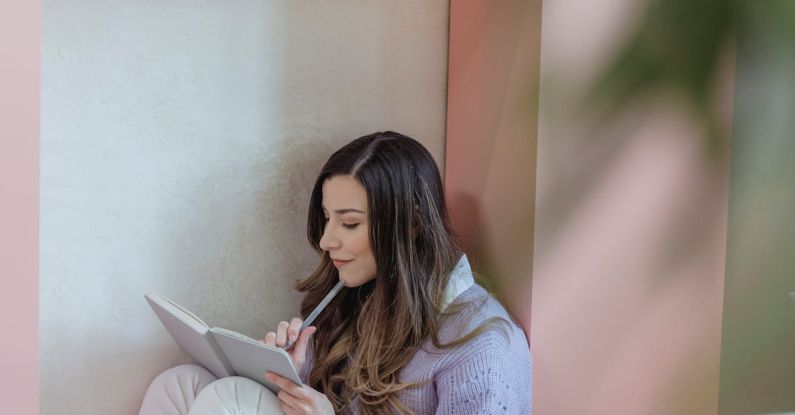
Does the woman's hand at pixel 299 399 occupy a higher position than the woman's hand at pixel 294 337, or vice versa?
the woman's hand at pixel 294 337

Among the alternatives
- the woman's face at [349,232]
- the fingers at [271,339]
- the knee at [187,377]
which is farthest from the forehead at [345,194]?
the knee at [187,377]

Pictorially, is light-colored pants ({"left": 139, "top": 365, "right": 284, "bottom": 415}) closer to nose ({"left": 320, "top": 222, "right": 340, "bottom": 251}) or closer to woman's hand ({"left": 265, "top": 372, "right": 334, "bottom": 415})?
woman's hand ({"left": 265, "top": 372, "right": 334, "bottom": 415})

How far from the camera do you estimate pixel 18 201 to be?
143cm

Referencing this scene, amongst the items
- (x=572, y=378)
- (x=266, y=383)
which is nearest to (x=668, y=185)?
(x=572, y=378)

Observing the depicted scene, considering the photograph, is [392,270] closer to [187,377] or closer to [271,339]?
[271,339]

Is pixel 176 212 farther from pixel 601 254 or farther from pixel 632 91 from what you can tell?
pixel 632 91

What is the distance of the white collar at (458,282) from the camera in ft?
4.63

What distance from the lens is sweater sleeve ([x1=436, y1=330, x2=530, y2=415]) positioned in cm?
124

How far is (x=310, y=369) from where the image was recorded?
1.56m

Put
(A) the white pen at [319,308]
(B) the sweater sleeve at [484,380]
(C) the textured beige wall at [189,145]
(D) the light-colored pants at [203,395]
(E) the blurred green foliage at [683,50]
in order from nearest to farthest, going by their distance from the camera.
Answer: (E) the blurred green foliage at [683,50] → (B) the sweater sleeve at [484,380] → (D) the light-colored pants at [203,395] → (A) the white pen at [319,308] → (C) the textured beige wall at [189,145]

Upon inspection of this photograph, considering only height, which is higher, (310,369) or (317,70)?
(317,70)

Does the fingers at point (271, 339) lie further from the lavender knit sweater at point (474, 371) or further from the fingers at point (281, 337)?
the lavender knit sweater at point (474, 371)

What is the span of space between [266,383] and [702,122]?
130 cm

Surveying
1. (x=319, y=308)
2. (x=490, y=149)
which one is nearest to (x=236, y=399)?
(x=319, y=308)
